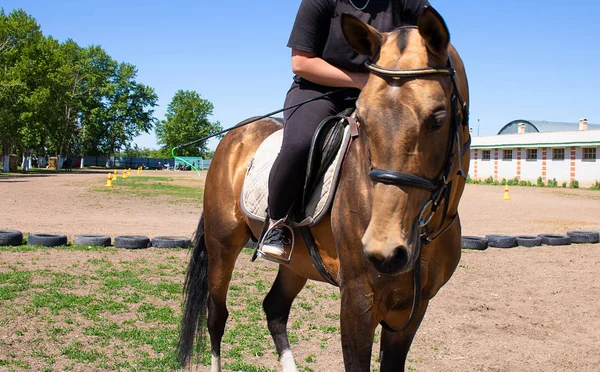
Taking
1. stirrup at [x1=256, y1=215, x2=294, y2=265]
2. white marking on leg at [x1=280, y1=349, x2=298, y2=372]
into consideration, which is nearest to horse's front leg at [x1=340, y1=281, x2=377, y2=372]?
stirrup at [x1=256, y1=215, x2=294, y2=265]

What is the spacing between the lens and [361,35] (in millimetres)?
2312

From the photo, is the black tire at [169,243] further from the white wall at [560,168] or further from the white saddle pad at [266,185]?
the white wall at [560,168]

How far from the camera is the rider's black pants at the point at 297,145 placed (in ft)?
10.0

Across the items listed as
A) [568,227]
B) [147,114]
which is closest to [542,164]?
[568,227]

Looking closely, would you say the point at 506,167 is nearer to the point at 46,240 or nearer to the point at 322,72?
the point at 46,240

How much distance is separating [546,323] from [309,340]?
2.97 m

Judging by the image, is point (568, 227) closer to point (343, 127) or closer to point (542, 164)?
point (343, 127)

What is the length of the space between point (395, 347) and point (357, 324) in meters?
0.55

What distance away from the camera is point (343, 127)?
300cm

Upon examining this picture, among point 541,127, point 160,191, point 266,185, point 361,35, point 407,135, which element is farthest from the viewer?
point 541,127

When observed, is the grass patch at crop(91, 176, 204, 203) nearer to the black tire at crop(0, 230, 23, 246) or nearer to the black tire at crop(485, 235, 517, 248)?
the black tire at crop(0, 230, 23, 246)

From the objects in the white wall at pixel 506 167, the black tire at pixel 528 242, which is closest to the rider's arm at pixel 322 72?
the black tire at pixel 528 242

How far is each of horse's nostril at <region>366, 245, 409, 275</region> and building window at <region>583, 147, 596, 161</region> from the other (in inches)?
1799

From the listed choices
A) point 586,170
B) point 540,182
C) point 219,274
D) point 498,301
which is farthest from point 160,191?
point 586,170
